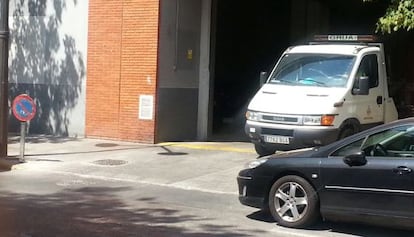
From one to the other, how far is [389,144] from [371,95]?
5.48 meters

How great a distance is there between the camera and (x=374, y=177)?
700 centimetres

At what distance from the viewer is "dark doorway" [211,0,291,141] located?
19828mm

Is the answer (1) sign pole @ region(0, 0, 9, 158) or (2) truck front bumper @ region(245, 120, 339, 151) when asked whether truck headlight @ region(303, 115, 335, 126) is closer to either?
(2) truck front bumper @ region(245, 120, 339, 151)

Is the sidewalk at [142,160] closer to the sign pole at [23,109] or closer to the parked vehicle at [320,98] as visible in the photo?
the sign pole at [23,109]

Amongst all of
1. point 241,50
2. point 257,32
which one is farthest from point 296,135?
point 257,32

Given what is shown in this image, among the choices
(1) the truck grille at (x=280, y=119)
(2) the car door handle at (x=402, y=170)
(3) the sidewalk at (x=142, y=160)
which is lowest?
(3) the sidewalk at (x=142, y=160)

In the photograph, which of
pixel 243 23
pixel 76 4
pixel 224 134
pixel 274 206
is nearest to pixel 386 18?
pixel 274 206

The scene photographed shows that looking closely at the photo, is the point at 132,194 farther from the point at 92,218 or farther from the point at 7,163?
the point at 7,163

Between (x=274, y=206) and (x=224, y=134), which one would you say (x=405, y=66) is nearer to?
(x=224, y=134)

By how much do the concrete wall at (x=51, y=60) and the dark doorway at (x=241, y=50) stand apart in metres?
3.98

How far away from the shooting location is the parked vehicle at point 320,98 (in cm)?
1142

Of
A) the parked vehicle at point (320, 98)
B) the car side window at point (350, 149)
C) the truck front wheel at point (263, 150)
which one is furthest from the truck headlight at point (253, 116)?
the car side window at point (350, 149)

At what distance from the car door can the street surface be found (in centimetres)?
48

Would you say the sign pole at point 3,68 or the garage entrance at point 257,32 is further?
the garage entrance at point 257,32
